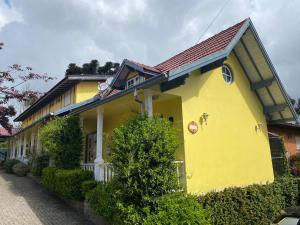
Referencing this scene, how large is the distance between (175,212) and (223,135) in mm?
4738

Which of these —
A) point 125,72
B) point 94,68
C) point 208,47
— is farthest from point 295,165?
point 94,68

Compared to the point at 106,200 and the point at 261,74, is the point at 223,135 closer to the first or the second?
the point at 261,74

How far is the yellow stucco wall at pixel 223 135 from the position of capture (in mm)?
9281

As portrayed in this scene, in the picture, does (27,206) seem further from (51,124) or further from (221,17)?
(221,17)

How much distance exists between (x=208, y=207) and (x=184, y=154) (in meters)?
1.79

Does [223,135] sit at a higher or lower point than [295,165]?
higher

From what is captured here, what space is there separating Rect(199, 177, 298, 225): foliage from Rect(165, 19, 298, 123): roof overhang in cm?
344

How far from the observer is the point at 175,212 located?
6.75m

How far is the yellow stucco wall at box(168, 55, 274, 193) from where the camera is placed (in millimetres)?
9281

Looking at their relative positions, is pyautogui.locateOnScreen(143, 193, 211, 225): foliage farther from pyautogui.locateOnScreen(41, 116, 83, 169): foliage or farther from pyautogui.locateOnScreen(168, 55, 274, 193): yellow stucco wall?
pyautogui.locateOnScreen(41, 116, 83, 169): foliage

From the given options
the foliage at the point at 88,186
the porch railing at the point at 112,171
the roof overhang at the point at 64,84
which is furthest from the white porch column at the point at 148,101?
the roof overhang at the point at 64,84

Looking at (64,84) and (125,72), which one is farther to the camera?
(64,84)

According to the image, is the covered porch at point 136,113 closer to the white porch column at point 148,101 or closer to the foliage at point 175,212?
the white porch column at point 148,101

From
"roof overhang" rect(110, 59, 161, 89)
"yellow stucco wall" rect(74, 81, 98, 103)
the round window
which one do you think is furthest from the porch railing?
"yellow stucco wall" rect(74, 81, 98, 103)
